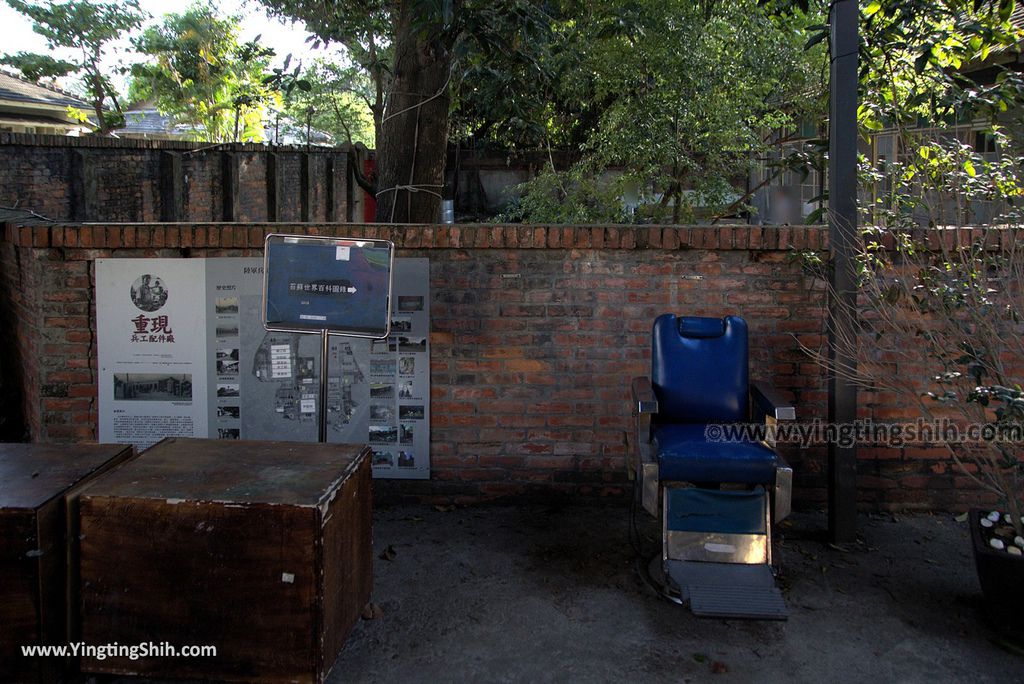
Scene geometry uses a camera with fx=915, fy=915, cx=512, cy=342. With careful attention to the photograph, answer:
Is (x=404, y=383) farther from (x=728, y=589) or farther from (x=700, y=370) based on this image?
(x=728, y=589)

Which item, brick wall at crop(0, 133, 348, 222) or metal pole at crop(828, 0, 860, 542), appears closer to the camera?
metal pole at crop(828, 0, 860, 542)

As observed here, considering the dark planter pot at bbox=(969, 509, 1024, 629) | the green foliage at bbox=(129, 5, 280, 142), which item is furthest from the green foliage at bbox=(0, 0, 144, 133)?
the dark planter pot at bbox=(969, 509, 1024, 629)

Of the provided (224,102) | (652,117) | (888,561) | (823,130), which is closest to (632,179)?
(652,117)

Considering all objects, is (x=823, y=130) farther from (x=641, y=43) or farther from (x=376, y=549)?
(x=376, y=549)

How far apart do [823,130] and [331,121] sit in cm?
2698

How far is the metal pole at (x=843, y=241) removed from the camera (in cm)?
512

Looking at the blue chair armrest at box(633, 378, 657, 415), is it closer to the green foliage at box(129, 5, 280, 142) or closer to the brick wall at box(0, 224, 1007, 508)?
the brick wall at box(0, 224, 1007, 508)

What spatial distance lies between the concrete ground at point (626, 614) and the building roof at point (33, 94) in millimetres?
17829

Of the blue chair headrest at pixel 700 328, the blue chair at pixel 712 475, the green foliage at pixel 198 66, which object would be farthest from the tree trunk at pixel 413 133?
the green foliage at pixel 198 66

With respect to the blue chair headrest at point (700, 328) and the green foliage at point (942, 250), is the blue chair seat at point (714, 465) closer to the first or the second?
the blue chair headrest at point (700, 328)

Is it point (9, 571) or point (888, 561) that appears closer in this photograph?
point (9, 571)

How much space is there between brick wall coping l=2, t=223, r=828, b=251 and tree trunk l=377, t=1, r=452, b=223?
4.83 feet

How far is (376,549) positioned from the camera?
5254 millimetres

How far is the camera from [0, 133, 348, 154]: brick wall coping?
466 inches
